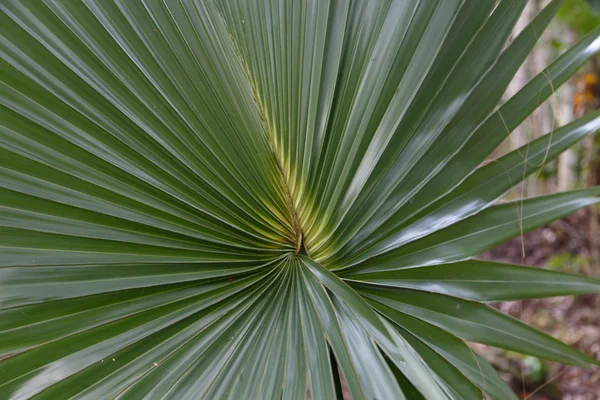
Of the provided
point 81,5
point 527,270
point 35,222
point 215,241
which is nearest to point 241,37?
point 81,5

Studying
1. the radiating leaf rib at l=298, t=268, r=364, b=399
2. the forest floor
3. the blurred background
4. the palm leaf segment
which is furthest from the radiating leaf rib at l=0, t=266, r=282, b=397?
the blurred background

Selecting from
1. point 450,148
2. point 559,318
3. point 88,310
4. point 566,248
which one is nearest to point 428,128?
point 450,148

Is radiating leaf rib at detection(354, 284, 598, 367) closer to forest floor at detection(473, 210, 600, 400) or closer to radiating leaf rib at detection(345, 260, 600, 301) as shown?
radiating leaf rib at detection(345, 260, 600, 301)

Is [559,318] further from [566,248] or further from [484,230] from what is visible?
[484,230]

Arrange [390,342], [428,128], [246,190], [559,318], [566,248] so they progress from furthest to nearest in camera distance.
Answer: [566,248], [559,318], [246,190], [428,128], [390,342]

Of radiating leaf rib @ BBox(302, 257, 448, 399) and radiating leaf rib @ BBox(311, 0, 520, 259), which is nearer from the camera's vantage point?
radiating leaf rib @ BBox(302, 257, 448, 399)

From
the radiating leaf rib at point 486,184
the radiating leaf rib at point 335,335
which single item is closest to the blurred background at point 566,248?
the radiating leaf rib at point 486,184
